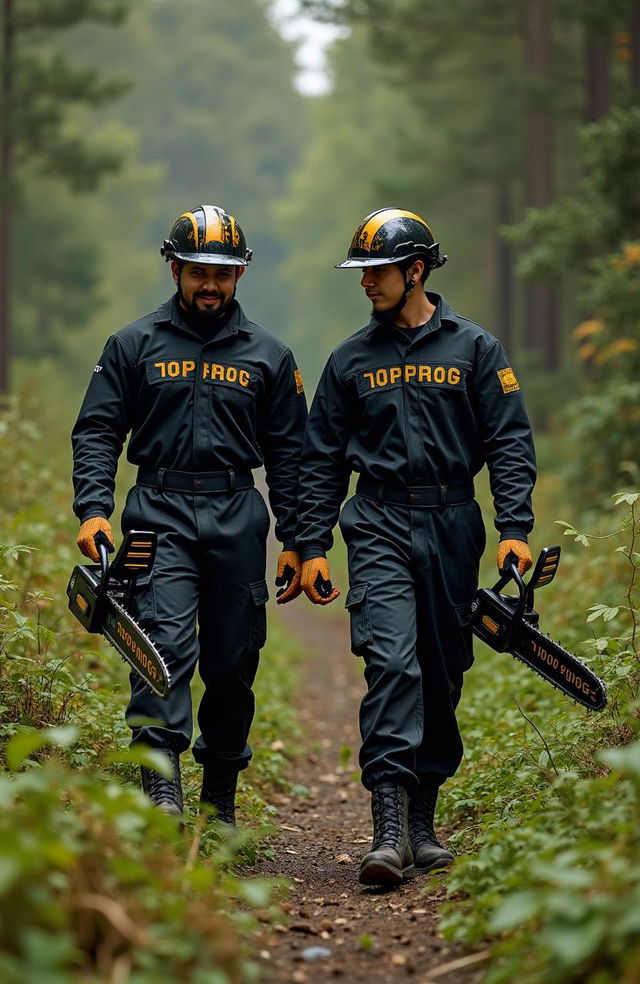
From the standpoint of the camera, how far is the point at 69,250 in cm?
3080

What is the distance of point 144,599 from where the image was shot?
5250 mm

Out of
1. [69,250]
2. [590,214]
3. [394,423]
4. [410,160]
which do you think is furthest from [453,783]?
[69,250]

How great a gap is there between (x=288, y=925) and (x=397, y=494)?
188 cm

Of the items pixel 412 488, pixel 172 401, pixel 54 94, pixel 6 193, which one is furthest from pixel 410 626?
pixel 54 94

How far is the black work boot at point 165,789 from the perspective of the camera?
4871 millimetres

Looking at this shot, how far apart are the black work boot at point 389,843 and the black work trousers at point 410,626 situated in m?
0.07

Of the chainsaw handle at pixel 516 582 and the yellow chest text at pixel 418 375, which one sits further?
the yellow chest text at pixel 418 375

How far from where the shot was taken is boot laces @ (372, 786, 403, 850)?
5.07 metres

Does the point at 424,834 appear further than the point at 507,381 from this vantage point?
No

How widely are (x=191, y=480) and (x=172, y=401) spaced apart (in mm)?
370

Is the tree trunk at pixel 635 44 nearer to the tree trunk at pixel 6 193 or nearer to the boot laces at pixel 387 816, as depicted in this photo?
the tree trunk at pixel 6 193

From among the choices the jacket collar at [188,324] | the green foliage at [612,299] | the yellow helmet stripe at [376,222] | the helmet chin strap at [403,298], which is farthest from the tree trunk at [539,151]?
the jacket collar at [188,324]

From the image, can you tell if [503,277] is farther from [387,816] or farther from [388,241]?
[387,816]

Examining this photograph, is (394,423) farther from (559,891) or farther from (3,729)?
(559,891)
